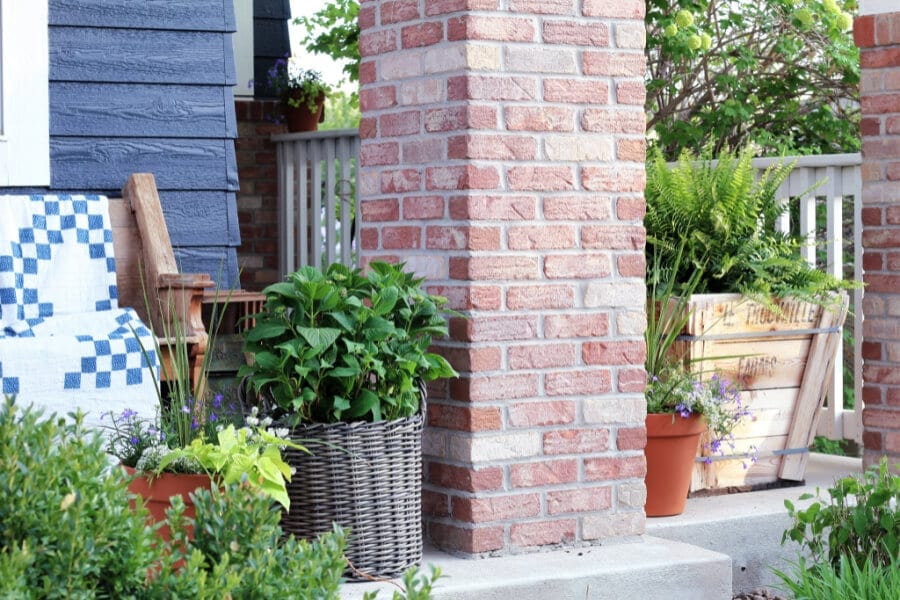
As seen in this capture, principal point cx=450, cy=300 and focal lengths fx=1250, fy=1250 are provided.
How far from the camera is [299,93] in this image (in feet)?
20.0

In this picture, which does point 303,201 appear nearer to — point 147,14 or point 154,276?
point 147,14

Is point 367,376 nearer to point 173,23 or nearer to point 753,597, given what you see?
point 753,597

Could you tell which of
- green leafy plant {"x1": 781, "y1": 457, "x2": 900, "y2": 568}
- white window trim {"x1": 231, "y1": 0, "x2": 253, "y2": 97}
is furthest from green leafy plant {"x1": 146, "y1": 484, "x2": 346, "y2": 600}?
white window trim {"x1": 231, "y1": 0, "x2": 253, "y2": 97}

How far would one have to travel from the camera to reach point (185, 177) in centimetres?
404

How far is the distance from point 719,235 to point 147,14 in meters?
1.94

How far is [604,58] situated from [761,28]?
402 centimetres

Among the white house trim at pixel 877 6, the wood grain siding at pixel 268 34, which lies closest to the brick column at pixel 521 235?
the white house trim at pixel 877 6

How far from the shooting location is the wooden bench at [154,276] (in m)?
3.31

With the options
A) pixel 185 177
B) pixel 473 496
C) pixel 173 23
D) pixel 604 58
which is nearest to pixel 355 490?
pixel 473 496

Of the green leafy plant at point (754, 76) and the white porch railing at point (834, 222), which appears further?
the green leafy plant at point (754, 76)

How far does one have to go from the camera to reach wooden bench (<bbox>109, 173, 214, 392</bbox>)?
3311 millimetres

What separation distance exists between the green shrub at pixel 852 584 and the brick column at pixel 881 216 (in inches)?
46.6

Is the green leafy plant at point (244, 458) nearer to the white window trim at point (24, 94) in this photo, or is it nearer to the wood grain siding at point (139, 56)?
the white window trim at point (24, 94)

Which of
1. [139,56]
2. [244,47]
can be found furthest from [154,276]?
[244,47]
